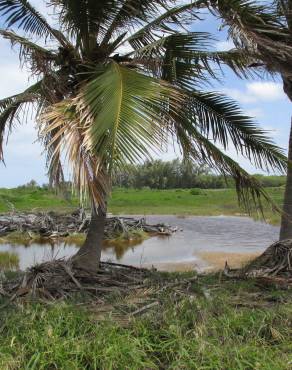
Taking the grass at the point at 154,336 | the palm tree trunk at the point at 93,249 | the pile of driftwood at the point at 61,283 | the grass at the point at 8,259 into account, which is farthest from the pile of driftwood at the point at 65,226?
the grass at the point at 154,336

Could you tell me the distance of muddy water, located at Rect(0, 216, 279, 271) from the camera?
11.3 metres

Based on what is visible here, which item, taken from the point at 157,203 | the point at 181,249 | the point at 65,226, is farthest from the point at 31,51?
the point at 157,203

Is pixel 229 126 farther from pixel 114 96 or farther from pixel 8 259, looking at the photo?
pixel 8 259

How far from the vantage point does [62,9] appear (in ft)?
22.1

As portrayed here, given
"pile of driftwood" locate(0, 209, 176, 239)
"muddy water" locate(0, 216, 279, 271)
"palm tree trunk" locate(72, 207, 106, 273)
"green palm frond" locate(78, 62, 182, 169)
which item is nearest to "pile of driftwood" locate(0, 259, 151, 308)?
"palm tree trunk" locate(72, 207, 106, 273)

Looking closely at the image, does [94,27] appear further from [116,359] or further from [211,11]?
[116,359]

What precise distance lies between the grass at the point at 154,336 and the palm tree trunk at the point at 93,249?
1344 millimetres

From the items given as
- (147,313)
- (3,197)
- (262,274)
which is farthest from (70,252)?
(3,197)

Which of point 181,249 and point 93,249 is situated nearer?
point 93,249

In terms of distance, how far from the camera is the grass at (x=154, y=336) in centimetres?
434

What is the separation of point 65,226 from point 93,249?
10.1 meters

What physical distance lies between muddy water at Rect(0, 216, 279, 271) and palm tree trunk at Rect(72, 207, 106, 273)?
199 centimetres

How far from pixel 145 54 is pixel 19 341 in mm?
3626

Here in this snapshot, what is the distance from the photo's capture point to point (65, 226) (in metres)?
17.0
